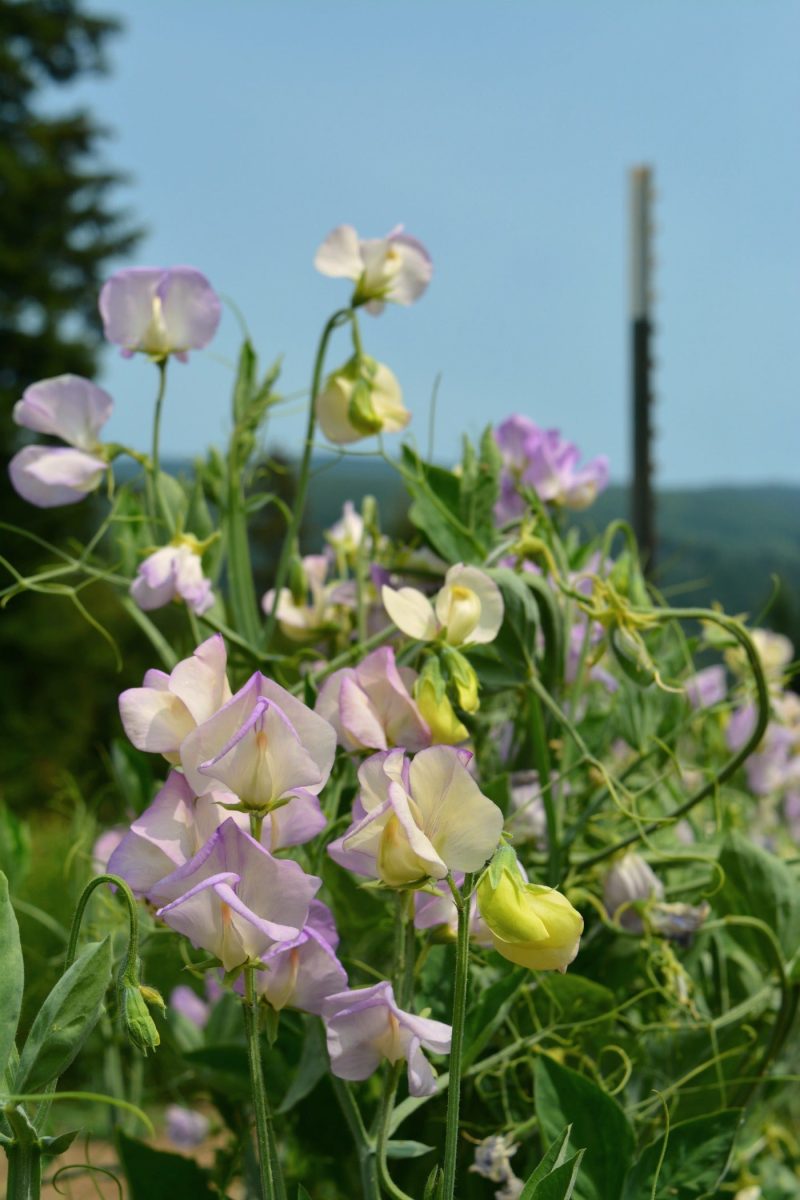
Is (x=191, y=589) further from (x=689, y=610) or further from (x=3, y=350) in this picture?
(x=3, y=350)

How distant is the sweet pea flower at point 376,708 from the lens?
1.39 ft

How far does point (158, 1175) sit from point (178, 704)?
275 mm

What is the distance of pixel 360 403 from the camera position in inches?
22.8

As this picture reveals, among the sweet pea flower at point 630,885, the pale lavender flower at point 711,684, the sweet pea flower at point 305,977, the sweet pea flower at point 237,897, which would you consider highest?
the sweet pea flower at point 237,897

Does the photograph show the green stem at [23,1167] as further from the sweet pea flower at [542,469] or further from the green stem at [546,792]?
the sweet pea flower at [542,469]

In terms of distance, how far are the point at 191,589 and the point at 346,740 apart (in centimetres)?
14

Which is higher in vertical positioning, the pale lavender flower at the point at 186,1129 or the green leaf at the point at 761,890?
the green leaf at the point at 761,890

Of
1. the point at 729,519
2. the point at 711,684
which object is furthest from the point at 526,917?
the point at 729,519

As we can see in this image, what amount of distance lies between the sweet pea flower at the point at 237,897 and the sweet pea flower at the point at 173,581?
7.9 inches

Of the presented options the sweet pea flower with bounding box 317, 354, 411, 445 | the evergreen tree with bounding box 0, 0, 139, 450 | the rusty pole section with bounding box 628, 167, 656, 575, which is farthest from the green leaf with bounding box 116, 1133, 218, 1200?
the evergreen tree with bounding box 0, 0, 139, 450

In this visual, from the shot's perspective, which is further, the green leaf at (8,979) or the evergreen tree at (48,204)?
the evergreen tree at (48,204)

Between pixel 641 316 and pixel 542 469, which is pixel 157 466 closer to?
pixel 542 469

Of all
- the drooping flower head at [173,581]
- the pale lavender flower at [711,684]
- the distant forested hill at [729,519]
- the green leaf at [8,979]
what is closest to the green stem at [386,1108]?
the green leaf at [8,979]

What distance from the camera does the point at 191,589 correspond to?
54 cm
